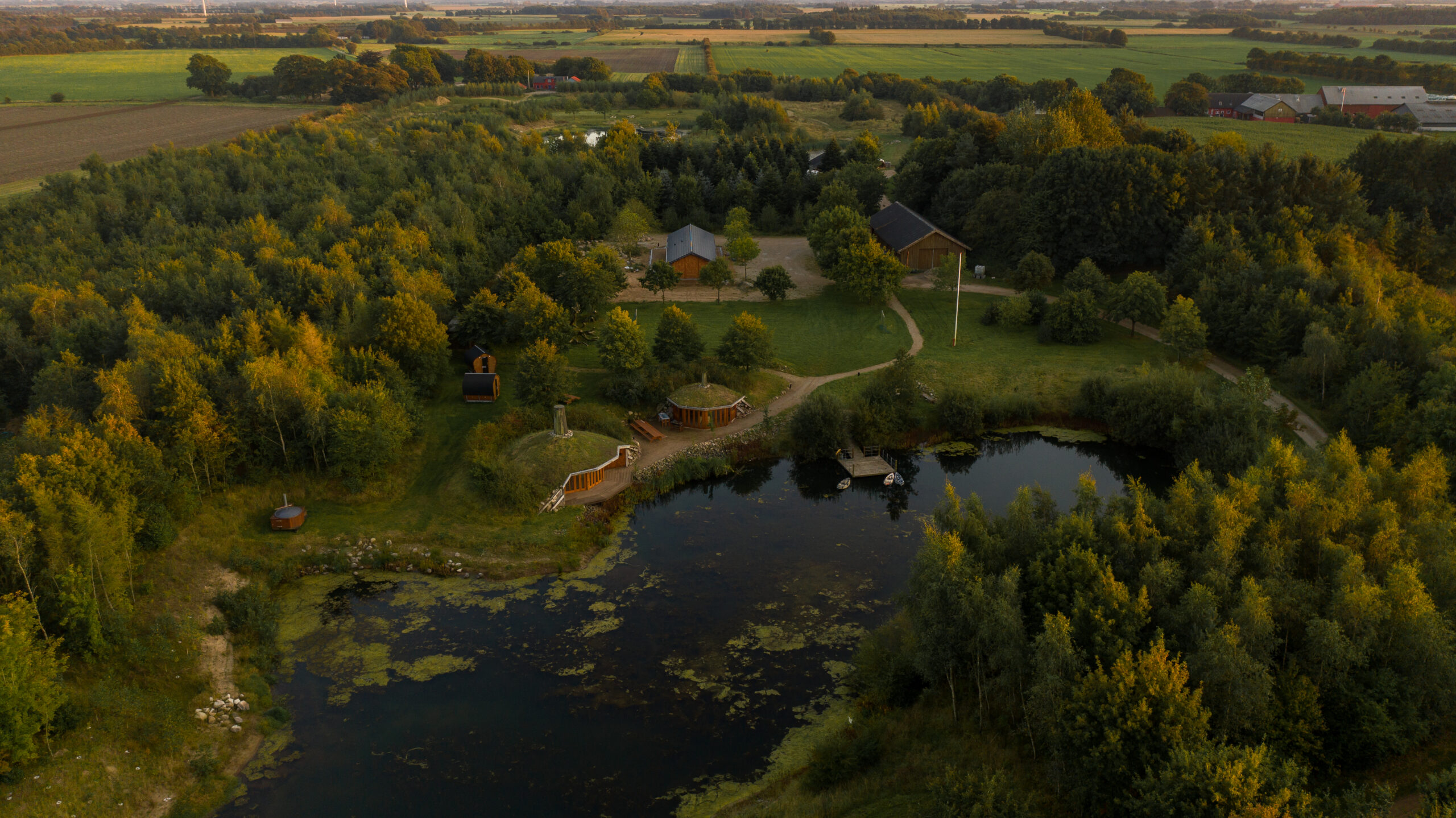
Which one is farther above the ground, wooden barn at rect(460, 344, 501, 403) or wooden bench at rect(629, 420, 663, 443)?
wooden barn at rect(460, 344, 501, 403)

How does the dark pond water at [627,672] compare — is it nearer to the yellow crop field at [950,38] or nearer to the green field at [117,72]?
the green field at [117,72]

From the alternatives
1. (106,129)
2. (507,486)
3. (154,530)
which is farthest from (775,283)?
(106,129)

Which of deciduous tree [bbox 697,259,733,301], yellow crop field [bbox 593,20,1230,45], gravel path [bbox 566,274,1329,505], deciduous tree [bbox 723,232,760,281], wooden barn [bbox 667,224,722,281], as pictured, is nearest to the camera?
gravel path [bbox 566,274,1329,505]

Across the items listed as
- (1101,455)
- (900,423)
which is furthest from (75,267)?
(1101,455)

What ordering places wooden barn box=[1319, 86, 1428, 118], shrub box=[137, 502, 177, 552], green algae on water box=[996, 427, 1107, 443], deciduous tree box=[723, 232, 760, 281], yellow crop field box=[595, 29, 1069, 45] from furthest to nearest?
yellow crop field box=[595, 29, 1069, 45] → wooden barn box=[1319, 86, 1428, 118] → deciduous tree box=[723, 232, 760, 281] → green algae on water box=[996, 427, 1107, 443] → shrub box=[137, 502, 177, 552]

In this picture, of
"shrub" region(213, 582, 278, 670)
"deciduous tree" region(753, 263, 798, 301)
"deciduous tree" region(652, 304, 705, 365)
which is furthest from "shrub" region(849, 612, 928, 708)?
"deciduous tree" region(753, 263, 798, 301)

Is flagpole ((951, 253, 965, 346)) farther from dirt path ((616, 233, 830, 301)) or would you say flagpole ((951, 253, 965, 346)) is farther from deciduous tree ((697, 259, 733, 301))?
deciduous tree ((697, 259, 733, 301))
